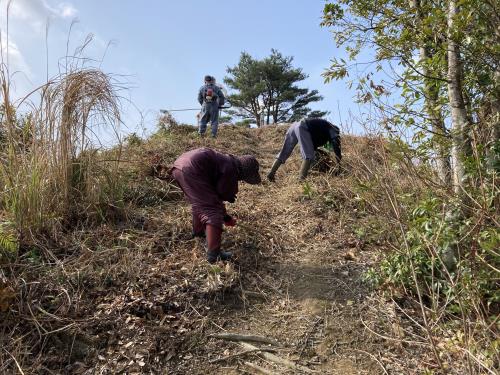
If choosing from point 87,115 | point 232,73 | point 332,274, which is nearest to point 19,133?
point 87,115

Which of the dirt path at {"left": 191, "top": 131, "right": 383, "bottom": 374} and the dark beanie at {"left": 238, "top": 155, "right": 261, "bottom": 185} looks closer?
the dirt path at {"left": 191, "top": 131, "right": 383, "bottom": 374}

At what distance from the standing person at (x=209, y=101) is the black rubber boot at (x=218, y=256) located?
18.5 ft

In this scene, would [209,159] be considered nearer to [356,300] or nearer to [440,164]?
[356,300]

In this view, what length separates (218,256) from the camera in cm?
336

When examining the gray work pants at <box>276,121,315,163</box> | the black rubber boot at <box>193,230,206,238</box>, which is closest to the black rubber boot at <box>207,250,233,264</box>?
the black rubber boot at <box>193,230,206,238</box>

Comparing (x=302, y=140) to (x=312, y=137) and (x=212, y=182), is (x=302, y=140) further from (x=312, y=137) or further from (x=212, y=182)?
(x=212, y=182)

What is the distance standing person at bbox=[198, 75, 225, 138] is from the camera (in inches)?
334

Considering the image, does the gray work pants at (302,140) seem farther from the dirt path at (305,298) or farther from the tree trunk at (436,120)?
the tree trunk at (436,120)

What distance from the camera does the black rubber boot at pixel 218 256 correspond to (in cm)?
328

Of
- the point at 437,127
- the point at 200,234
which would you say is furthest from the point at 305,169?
the point at 437,127

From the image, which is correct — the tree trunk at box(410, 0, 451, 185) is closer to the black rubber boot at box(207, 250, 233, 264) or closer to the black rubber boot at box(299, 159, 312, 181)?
the black rubber boot at box(207, 250, 233, 264)

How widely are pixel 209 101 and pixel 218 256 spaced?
5.78 meters

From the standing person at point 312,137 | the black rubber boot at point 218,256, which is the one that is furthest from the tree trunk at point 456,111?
the standing person at point 312,137

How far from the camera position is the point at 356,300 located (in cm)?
306
